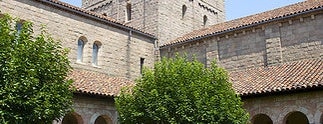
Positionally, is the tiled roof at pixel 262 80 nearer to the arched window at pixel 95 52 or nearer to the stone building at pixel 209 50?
the stone building at pixel 209 50

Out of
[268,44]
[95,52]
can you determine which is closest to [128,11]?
[95,52]

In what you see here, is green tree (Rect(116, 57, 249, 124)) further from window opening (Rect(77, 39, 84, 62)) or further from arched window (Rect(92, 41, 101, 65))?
arched window (Rect(92, 41, 101, 65))

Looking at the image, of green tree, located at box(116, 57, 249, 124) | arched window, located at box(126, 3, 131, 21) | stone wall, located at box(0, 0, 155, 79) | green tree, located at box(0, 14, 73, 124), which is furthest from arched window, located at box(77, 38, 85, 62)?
green tree, located at box(0, 14, 73, 124)

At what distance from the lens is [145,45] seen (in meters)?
20.2

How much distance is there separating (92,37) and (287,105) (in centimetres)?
969

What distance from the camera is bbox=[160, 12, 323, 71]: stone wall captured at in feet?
51.7

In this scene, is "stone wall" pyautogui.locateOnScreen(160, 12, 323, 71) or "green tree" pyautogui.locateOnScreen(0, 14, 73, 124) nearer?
"green tree" pyautogui.locateOnScreen(0, 14, 73, 124)

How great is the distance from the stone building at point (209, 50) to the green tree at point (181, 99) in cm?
260

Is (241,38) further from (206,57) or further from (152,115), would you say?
(152,115)

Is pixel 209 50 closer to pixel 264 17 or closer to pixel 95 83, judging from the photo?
pixel 264 17

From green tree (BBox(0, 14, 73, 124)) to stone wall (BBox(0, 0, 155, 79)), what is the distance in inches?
259

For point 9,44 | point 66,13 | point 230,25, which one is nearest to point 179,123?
point 9,44

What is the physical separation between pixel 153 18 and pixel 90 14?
203 inches

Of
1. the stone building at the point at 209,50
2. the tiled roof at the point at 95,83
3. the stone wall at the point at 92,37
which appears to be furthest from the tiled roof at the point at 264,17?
the tiled roof at the point at 95,83
